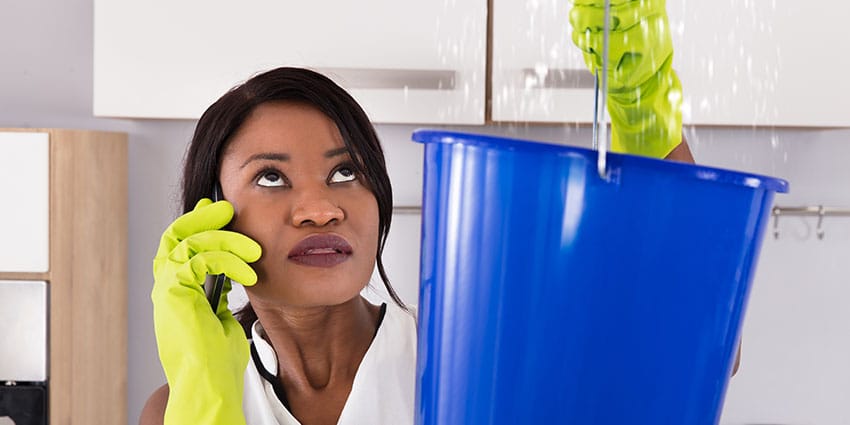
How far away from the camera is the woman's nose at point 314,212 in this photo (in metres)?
0.90

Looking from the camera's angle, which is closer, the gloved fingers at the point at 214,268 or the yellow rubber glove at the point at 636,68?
the yellow rubber glove at the point at 636,68

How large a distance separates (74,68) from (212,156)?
1263mm

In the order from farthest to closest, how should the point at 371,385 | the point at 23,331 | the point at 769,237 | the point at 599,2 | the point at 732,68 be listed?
Result: the point at 769,237 → the point at 23,331 → the point at 732,68 → the point at 371,385 → the point at 599,2

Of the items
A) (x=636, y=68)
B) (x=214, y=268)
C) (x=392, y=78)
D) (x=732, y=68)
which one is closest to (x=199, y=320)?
(x=214, y=268)

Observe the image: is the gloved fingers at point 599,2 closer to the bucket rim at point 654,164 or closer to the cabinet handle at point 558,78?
the bucket rim at point 654,164

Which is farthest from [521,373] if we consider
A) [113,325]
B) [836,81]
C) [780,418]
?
[780,418]

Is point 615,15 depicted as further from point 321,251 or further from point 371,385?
point 371,385

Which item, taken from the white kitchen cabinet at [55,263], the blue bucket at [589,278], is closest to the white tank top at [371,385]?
the blue bucket at [589,278]

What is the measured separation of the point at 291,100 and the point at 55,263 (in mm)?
991

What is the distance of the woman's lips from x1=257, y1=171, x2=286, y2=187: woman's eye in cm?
7

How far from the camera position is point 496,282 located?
0.51 metres

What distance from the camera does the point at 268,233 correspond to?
91cm

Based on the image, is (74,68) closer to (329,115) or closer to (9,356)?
(9,356)

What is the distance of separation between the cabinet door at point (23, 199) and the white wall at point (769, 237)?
0.35m
